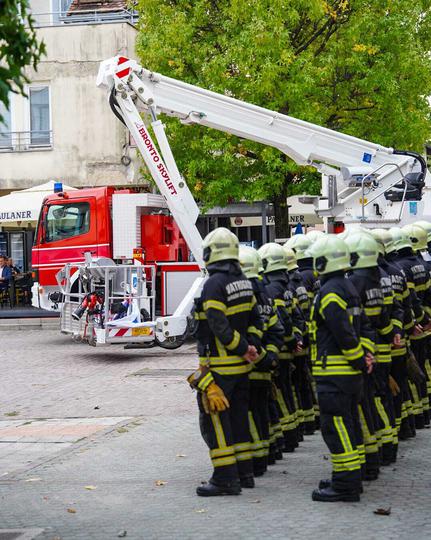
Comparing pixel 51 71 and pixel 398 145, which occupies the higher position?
pixel 51 71

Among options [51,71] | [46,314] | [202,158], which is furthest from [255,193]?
[51,71]

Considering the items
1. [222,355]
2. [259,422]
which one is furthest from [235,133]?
[222,355]

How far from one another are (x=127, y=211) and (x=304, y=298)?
10623 mm

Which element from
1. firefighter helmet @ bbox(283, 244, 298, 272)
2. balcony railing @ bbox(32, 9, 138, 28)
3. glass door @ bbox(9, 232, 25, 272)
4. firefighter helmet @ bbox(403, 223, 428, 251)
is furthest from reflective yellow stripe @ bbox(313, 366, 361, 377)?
balcony railing @ bbox(32, 9, 138, 28)

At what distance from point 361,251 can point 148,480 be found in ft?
8.47

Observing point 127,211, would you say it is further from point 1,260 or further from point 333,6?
point 1,260

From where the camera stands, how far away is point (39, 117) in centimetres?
3466

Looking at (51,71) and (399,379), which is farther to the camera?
(51,71)

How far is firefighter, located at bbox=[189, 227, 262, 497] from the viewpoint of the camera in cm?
845

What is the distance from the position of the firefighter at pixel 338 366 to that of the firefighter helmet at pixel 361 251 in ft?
2.21

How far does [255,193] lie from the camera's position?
24875 mm

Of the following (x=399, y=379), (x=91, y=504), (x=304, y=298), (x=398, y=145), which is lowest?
(x=91, y=504)

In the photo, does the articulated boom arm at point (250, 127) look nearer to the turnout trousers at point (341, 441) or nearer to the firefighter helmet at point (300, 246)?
the firefighter helmet at point (300, 246)

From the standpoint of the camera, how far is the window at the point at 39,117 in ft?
A: 113
